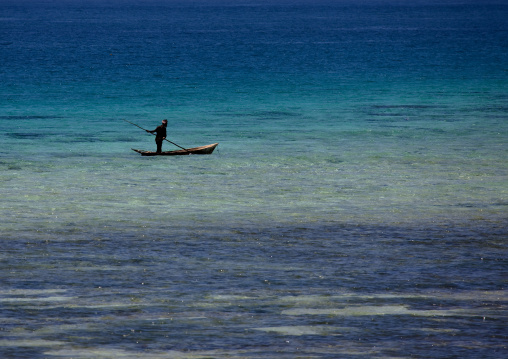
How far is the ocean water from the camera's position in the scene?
13.9 meters

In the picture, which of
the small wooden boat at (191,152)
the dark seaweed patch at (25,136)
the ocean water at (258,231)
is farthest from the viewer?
the dark seaweed patch at (25,136)

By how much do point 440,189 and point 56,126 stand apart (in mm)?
23301

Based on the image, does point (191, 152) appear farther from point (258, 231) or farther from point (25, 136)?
point (258, 231)

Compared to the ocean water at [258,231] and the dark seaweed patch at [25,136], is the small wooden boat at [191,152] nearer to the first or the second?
the ocean water at [258,231]

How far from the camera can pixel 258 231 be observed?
20.6m

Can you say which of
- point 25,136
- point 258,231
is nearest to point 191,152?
point 25,136

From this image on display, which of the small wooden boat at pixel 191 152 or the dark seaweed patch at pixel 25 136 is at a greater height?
the dark seaweed patch at pixel 25 136

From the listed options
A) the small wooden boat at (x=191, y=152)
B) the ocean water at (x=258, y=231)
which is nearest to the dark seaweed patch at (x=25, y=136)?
the ocean water at (x=258, y=231)

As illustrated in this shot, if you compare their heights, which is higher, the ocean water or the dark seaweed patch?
the dark seaweed patch

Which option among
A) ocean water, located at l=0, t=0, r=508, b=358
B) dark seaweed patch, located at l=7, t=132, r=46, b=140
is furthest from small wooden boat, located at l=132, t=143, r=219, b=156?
dark seaweed patch, located at l=7, t=132, r=46, b=140

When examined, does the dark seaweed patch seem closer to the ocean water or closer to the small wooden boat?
the ocean water

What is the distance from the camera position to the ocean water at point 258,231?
13.9 metres

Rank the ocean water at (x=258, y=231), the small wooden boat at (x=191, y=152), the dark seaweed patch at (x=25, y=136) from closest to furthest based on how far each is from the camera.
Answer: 1. the ocean water at (x=258, y=231)
2. the small wooden boat at (x=191, y=152)
3. the dark seaweed patch at (x=25, y=136)

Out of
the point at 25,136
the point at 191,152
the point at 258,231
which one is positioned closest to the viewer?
the point at 258,231
